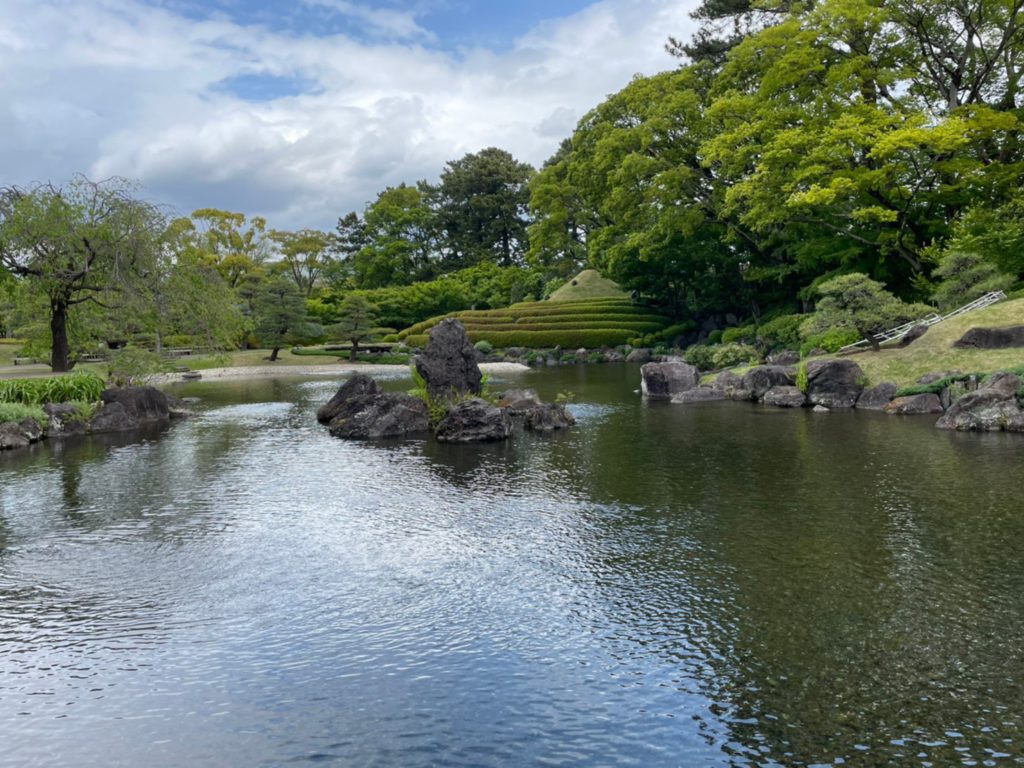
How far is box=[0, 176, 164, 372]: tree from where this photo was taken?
24.2m

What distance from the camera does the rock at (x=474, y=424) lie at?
19.4 m

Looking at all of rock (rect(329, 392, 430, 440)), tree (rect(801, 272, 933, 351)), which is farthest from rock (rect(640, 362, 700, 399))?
rock (rect(329, 392, 430, 440))

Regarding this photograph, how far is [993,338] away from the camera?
23.4 m

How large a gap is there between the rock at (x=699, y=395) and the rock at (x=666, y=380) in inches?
22.3

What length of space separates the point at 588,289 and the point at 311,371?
29.5 metres

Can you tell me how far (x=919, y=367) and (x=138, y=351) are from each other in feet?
86.8

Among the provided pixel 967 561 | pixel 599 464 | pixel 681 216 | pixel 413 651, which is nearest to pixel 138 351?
pixel 599 464

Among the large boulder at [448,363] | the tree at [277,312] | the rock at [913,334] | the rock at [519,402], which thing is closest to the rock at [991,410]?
the rock at [913,334]

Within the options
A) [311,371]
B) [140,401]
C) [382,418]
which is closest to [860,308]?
[382,418]

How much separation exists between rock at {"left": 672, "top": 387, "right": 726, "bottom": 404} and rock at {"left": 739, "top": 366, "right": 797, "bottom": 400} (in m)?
0.98

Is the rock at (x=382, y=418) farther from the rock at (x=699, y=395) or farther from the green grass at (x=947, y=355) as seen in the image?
the green grass at (x=947, y=355)

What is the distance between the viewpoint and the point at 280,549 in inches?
413

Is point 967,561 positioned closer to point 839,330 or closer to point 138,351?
point 839,330

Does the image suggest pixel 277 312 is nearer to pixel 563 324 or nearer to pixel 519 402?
pixel 563 324
